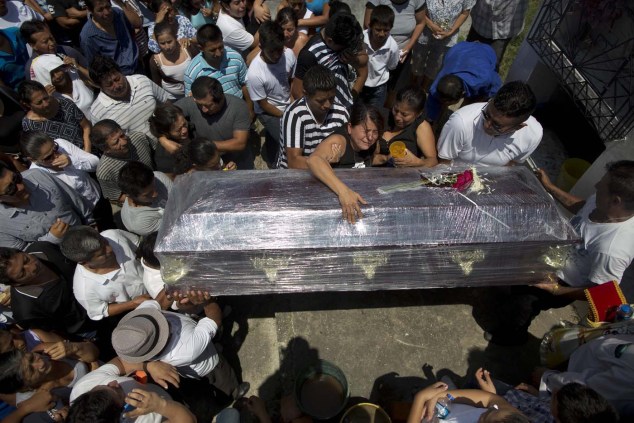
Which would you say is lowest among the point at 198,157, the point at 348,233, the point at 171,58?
the point at 198,157

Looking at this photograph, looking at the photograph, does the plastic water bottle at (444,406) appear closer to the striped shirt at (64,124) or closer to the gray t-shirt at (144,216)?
the gray t-shirt at (144,216)

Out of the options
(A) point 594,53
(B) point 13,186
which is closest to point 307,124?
(B) point 13,186

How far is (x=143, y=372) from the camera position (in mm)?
2486

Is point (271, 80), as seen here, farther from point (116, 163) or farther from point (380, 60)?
point (116, 163)

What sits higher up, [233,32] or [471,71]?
[471,71]

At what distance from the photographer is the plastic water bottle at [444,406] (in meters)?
2.26

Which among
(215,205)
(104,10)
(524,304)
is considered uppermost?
(104,10)

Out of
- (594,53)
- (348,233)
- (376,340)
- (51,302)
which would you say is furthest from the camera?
(594,53)

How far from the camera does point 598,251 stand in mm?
2574

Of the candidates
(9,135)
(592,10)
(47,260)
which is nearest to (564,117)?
(592,10)

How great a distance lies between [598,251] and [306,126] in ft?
7.34

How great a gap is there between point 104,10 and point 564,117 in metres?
5.38

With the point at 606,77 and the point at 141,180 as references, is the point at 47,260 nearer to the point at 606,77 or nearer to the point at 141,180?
the point at 141,180

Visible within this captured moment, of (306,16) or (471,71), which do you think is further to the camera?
(306,16)
